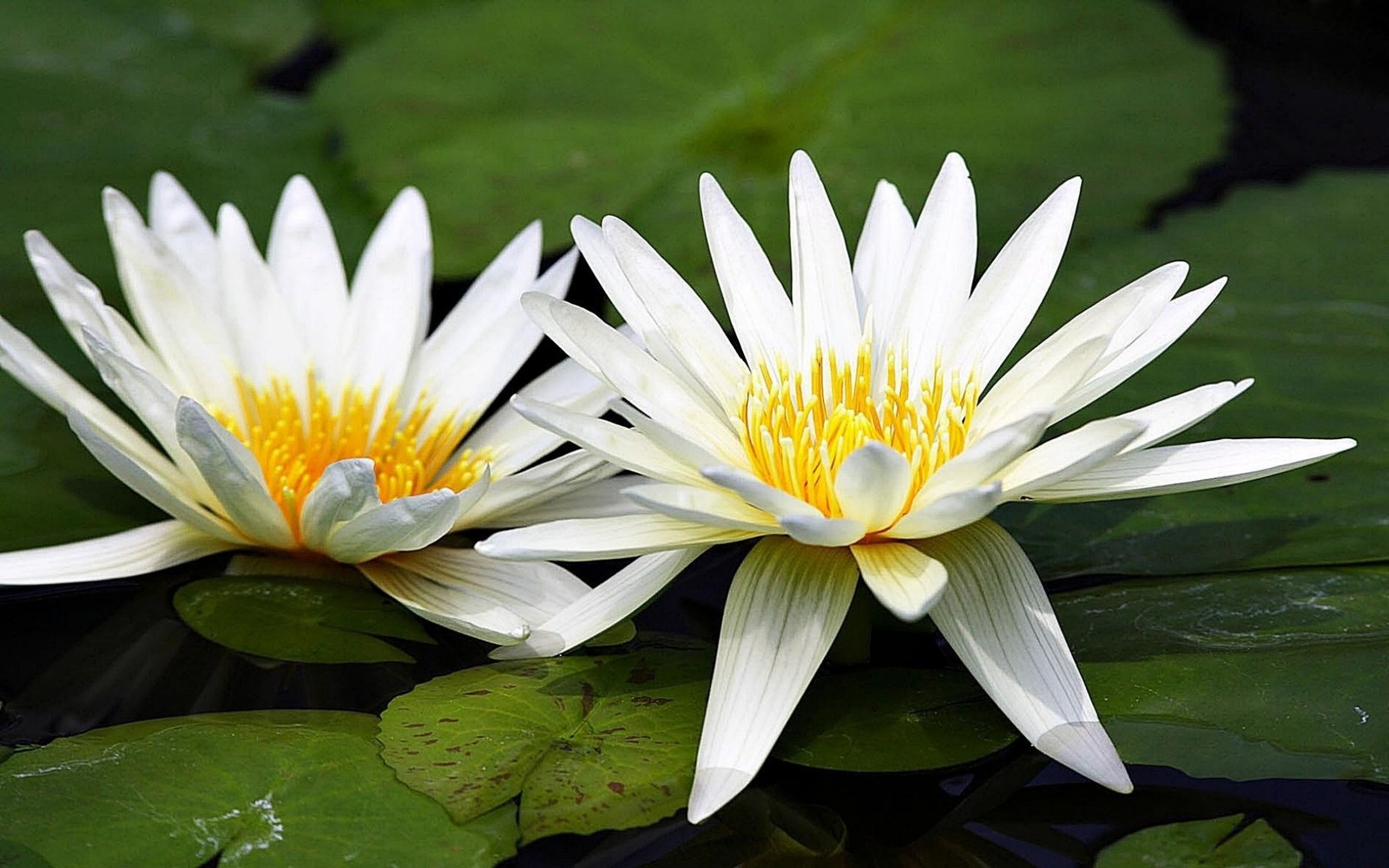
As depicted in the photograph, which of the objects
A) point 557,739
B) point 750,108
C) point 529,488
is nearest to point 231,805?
point 557,739

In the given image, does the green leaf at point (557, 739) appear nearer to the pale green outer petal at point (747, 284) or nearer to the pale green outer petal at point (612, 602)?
the pale green outer petal at point (612, 602)

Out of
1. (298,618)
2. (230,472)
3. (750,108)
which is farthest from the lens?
(750,108)

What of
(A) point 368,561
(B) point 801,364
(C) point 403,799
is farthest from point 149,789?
(B) point 801,364

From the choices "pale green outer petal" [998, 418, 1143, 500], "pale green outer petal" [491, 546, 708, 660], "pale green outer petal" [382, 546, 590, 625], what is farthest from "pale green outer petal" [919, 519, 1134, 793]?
"pale green outer petal" [382, 546, 590, 625]

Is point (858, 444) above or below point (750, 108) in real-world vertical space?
below

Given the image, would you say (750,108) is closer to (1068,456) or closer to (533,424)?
(533,424)

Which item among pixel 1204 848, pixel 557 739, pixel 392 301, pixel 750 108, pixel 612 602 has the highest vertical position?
pixel 750 108
